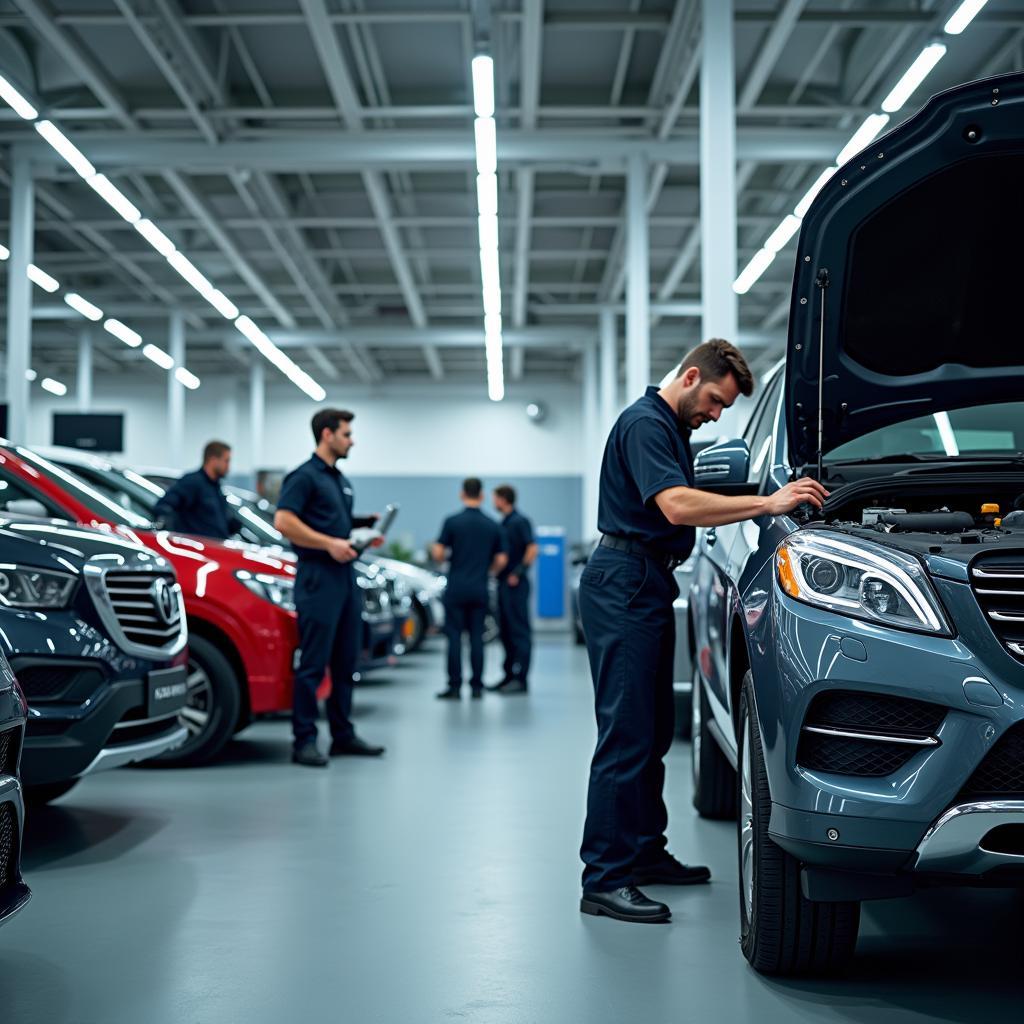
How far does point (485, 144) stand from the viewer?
34.6 ft

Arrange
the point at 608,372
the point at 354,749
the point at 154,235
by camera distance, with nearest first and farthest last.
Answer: the point at 354,749 < the point at 154,235 < the point at 608,372

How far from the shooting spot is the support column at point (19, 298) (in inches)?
502

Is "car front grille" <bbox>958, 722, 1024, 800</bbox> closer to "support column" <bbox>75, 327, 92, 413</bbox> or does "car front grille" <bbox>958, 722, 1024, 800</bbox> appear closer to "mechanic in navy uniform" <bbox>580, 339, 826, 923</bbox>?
"mechanic in navy uniform" <bbox>580, 339, 826, 923</bbox>

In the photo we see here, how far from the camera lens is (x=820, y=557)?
8.89 feet

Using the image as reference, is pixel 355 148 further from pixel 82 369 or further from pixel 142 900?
pixel 82 369

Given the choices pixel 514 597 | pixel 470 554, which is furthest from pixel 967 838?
pixel 514 597

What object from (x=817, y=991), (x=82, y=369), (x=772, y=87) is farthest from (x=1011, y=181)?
(x=82, y=369)

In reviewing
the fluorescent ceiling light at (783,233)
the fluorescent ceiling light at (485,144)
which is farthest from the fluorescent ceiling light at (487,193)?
the fluorescent ceiling light at (783,233)

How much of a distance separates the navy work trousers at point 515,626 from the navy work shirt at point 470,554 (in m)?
0.92

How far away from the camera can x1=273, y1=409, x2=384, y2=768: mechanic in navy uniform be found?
6.24 m

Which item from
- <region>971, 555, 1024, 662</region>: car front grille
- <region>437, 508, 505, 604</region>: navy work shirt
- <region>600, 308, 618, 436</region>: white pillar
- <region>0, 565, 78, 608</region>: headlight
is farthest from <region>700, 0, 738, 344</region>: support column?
<region>600, 308, 618, 436</region>: white pillar

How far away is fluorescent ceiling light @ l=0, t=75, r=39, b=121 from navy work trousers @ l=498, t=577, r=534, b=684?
5.64m

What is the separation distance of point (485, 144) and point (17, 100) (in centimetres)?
385

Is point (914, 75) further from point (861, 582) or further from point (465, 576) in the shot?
point (861, 582)
